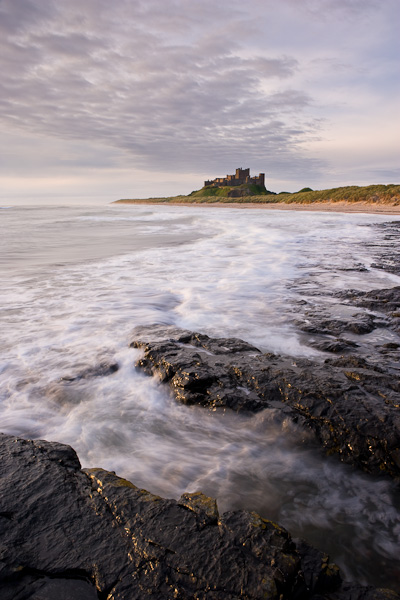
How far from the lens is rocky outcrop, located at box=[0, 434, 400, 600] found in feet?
A: 4.04

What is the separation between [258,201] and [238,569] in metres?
74.1

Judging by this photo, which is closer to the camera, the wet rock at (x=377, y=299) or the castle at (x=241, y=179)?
the wet rock at (x=377, y=299)

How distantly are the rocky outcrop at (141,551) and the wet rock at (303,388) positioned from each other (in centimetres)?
90

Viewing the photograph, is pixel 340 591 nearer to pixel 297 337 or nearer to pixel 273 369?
pixel 273 369

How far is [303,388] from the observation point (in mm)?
2666

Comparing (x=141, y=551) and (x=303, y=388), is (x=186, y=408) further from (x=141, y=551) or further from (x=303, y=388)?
(x=141, y=551)

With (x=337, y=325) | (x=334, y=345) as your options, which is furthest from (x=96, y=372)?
(x=337, y=325)

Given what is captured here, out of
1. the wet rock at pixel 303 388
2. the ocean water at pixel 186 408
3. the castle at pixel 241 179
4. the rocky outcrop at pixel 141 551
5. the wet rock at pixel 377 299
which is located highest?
the castle at pixel 241 179

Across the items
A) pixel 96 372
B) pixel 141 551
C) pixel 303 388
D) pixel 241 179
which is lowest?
pixel 96 372

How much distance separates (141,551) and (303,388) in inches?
66.2

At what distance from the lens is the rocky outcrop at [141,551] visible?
1.23 meters

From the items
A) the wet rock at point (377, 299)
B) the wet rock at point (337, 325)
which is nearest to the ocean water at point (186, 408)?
the wet rock at point (337, 325)

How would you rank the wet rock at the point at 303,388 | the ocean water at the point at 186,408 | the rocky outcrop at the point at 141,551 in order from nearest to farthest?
1. the rocky outcrop at the point at 141,551
2. the ocean water at the point at 186,408
3. the wet rock at the point at 303,388

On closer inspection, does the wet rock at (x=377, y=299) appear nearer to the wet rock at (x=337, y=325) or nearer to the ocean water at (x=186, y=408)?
the ocean water at (x=186, y=408)
